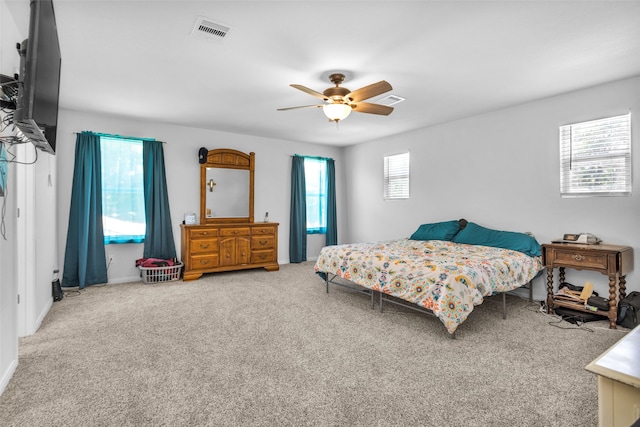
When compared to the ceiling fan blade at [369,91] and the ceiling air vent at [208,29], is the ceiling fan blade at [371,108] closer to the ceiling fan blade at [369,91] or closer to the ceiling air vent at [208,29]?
the ceiling fan blade at [369,91]

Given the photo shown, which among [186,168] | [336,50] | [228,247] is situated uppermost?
[336,50]

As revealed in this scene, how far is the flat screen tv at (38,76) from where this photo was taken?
1.32m

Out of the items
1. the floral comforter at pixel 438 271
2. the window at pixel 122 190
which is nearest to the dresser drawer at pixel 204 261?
the window at pixel 122 190

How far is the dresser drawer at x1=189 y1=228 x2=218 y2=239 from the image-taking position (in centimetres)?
493

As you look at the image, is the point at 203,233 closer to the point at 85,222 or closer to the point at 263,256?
the point at 263,256

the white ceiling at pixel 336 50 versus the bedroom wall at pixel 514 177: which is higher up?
the white ceiling at pixel 336 50

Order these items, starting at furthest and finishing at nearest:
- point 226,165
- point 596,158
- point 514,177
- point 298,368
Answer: point 226,165 < point 514,177 < point 596,158 < point 298,368

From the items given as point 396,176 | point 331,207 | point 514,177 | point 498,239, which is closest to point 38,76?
point 498,239

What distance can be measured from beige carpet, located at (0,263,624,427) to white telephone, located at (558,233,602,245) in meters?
0.83

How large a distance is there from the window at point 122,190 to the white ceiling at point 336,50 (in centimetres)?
70

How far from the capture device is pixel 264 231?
5.61 meters

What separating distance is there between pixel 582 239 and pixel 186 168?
550 centimetres

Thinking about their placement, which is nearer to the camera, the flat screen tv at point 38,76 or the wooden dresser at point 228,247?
the flat screen tv at point 38,76

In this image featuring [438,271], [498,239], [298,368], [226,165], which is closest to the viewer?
[298,368]
